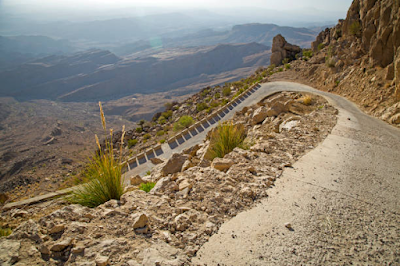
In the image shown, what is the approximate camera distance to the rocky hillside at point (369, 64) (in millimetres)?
11867

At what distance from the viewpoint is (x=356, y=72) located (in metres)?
16.1

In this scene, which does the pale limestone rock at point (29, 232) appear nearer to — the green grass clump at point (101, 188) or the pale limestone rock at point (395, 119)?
the green grass clump at point (101, 188)

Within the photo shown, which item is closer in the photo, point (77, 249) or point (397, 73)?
point (77, 249)

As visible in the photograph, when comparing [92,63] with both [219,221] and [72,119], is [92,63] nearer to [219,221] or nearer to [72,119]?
[72,119]

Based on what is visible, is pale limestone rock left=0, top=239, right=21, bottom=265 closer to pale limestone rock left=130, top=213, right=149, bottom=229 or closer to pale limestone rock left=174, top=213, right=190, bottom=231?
pale limestone rock left=130, top=213, right=149, bottom=229

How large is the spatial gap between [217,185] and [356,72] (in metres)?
16.8

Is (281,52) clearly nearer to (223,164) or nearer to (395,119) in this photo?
(395,119)

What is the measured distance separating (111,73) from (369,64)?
525 feet

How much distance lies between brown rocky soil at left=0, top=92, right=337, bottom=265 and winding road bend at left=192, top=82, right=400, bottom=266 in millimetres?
264

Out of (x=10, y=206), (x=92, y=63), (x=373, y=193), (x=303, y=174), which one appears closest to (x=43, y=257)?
(x=10, y=206)

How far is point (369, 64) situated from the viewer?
1470cm

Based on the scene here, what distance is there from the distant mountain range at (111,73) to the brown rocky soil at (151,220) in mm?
133904

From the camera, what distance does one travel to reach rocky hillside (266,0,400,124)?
467 inches

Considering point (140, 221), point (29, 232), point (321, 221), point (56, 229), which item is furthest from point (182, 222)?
point (321, 221)
